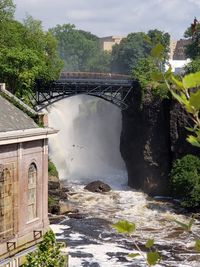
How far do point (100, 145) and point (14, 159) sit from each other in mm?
48254

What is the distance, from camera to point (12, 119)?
826 inches

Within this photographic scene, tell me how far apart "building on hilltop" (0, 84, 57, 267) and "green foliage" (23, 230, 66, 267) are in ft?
3.48

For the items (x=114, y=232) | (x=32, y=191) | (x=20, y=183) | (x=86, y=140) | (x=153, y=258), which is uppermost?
(x=153, y=258)

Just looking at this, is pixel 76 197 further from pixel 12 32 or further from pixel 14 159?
pixel 14 159

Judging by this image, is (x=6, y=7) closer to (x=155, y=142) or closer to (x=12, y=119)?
(x=155, y=142)

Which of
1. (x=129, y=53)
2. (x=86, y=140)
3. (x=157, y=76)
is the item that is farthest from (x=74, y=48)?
(x=157, y=76)

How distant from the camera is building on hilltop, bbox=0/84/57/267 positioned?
19.8 metres

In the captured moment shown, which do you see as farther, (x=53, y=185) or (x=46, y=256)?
(x=53, y=185)

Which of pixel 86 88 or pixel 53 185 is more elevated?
pixel 86 88

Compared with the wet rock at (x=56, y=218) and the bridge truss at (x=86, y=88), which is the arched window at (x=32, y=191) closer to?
the wet rock at (x=56, y=218)

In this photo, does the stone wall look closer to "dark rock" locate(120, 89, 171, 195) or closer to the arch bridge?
"dark rock" locate(120, 89, 171, 195)

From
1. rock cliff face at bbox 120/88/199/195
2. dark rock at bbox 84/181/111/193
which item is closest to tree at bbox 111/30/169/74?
rock cliff face at bbox 120/88/199/195

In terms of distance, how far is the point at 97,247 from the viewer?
1186 inches

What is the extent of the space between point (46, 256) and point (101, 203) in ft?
75.7
